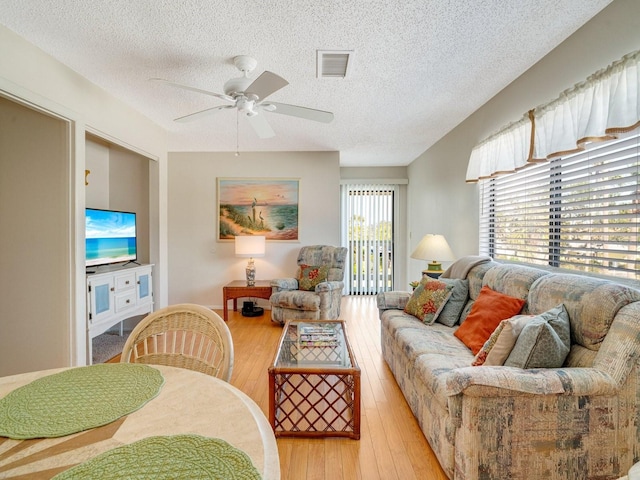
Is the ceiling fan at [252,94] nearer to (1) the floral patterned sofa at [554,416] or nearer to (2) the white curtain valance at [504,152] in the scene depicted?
(2) the white curtain valance at [504,152]

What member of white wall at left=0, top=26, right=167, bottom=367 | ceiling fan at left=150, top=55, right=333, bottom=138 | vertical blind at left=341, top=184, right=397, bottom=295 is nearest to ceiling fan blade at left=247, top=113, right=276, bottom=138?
ceiling fan at left=150, top=55, right=333, bottom=138

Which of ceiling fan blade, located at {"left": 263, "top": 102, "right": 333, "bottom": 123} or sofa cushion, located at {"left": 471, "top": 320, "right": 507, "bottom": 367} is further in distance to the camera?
ceiling fan blade, located at {"left": 263, "top": 102, "right": 333, "bottom": 123}

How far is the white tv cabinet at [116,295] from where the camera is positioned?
2.79 metres

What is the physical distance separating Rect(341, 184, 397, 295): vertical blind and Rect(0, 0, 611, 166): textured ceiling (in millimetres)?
2957

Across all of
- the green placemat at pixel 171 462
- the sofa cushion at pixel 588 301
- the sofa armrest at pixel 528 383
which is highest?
the sofa cushion at pixel 588 301

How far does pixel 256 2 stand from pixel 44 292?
8.70ft

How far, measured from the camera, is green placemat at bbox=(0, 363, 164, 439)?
762mm

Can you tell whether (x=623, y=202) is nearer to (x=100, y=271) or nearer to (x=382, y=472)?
(x=382, y=472)

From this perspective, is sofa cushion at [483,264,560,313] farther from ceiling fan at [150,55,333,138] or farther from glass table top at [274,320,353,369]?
ceiling fan at [150,55,333,138]

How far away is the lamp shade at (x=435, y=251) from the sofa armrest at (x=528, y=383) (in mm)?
2036

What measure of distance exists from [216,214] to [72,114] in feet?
8.50

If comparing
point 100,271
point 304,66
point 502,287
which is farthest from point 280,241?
point 502,287

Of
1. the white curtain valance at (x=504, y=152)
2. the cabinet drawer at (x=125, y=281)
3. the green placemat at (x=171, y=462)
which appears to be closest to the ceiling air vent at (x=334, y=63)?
the white curtain valance at (x=504, y=152)

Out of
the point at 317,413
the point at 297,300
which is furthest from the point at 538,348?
the point at 297,300
